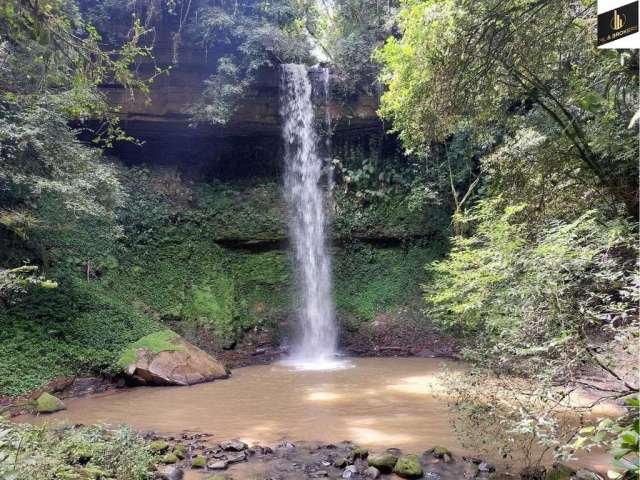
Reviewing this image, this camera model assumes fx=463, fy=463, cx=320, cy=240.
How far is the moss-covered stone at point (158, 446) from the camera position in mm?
5461

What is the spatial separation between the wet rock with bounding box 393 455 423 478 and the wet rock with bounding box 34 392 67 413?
5.70 meters

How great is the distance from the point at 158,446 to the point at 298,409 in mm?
2566

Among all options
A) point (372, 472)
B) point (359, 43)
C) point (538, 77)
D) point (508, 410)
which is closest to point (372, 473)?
point (372, 472)

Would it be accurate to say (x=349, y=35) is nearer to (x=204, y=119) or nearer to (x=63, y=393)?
(x=204, y=119)

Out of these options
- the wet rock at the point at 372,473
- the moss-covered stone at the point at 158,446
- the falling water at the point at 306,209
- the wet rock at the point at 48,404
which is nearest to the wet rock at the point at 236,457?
the moss-covered stone at the point at 158,446

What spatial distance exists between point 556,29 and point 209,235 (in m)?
12.0

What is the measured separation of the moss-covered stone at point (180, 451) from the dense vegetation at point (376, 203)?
163 centimetres

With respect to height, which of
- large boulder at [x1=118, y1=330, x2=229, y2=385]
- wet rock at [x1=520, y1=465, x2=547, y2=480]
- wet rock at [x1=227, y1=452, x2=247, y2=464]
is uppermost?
large boulder at [x1=118, y1=330, x2=229, y2=385]

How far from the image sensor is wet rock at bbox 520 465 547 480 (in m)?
4.46

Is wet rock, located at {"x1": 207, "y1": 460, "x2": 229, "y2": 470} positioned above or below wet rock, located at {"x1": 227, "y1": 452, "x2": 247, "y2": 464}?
above

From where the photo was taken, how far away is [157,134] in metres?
15.4

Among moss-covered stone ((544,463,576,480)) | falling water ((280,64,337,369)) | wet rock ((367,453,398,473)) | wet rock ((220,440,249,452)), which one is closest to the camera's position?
moss-covered stone ((544,463,576,480))

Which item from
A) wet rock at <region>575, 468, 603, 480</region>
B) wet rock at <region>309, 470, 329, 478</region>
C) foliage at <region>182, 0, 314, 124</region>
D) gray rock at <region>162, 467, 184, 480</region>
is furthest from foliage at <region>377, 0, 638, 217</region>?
foliage at <region>182, 0, 314, 124</region>

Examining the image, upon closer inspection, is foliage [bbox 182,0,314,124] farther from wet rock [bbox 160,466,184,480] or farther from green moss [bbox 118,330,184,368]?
wet rock [bbox 160,466,184,480]
